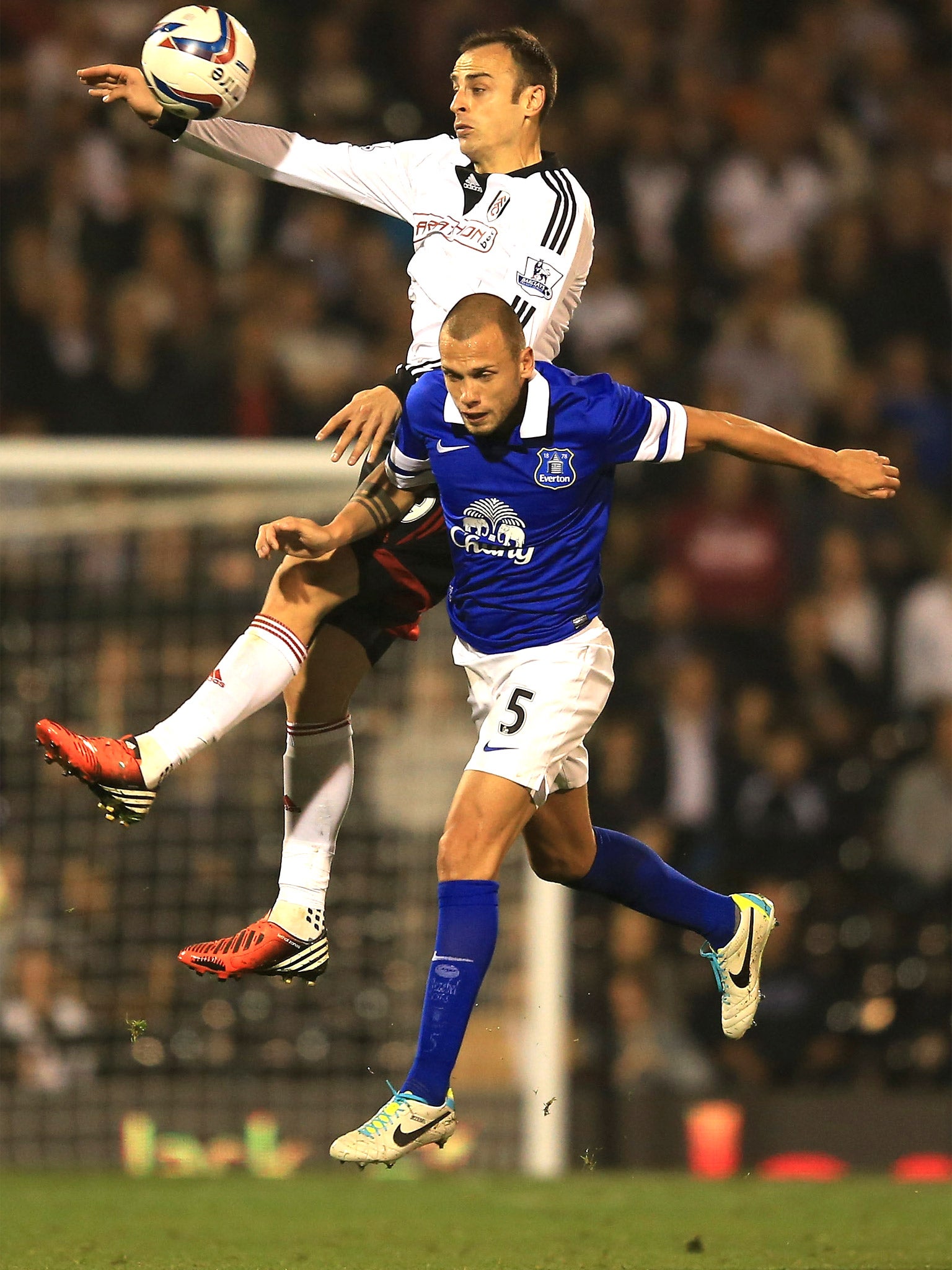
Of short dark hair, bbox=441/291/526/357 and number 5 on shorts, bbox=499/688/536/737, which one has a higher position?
short dark hair, bbox=441/291/526/357

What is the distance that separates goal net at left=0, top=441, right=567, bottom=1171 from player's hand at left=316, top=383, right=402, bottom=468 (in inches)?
128

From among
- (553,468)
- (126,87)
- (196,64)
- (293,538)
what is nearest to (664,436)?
(553,468)

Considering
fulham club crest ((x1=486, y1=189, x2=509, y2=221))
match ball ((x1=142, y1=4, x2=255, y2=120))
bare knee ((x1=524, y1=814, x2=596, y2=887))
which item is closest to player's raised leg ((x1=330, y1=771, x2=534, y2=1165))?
bare knee ((x1=524, y1=814, x2=596, y2=887))

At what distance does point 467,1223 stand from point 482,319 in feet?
12.0

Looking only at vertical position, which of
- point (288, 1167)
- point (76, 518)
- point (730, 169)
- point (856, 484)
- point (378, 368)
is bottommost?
point (288, 1167)

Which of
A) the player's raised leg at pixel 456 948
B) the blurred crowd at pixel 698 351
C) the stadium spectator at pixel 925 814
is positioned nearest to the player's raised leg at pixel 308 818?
the player's raised leg at pixel 456 948

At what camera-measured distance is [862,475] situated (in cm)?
569

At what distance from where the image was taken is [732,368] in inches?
455

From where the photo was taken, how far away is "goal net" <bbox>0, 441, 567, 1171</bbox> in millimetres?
9070

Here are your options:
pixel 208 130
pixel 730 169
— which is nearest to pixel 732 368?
pixel 730 169

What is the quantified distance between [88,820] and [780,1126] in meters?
3.42

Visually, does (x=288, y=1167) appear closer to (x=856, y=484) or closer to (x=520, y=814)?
(x=520, y=814)

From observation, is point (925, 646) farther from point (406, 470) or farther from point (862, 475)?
point (406, 470)

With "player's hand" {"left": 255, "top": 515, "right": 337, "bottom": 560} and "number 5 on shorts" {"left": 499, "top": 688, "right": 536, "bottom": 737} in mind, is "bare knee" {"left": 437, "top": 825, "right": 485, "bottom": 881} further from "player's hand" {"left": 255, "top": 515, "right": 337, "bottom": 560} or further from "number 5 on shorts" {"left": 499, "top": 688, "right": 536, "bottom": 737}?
"player's hand" {"left": 255, "top": 515, "right": 337, "bottom": 560}
